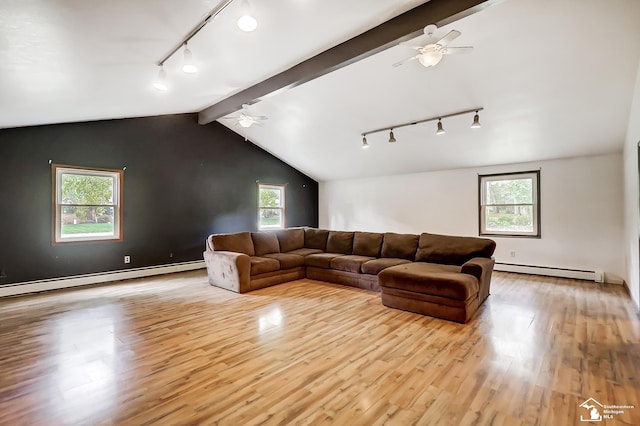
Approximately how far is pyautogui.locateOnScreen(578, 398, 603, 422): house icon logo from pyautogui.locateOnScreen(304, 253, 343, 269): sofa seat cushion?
3.57m

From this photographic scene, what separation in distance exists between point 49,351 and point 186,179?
413 cm

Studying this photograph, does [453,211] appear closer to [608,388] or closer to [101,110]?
[608,388]

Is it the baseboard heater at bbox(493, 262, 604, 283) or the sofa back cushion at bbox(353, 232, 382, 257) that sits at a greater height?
the sofa back cushion at bbox(353, 232, 382, 257)

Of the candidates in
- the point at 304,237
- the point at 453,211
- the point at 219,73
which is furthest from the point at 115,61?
the point at 453,211

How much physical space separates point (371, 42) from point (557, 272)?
5.22 m

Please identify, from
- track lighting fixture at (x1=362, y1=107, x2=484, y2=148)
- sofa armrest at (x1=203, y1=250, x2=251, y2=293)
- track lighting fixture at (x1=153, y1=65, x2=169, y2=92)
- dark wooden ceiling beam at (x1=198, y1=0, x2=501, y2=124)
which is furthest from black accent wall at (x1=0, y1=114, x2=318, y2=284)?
track lighting fixture at (x1=362, y1=107, x2=484, y2=148)

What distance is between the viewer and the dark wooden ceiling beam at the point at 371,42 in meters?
2.69

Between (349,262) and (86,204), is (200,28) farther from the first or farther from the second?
(86,204)

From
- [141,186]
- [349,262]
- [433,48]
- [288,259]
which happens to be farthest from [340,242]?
[141,186]

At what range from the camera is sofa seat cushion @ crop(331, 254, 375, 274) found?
477 cm

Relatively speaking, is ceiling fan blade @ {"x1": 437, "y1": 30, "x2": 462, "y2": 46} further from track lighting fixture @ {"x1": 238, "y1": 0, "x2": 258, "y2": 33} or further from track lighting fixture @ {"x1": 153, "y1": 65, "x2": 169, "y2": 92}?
track lighting fixture @ {"x1": 153, "y1": 65, "x2": 169, "y2": 92}

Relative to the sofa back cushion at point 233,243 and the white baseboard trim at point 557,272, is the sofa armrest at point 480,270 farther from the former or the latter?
the sofa back cushion at point 233,243

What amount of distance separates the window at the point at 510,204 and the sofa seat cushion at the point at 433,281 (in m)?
2.84

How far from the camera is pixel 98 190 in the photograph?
5230 mm
